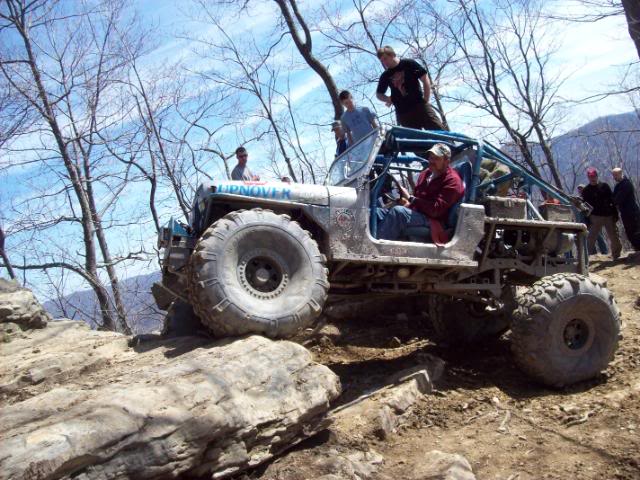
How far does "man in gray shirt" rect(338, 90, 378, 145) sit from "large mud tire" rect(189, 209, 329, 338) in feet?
8.26

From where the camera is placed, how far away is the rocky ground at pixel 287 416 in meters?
2.64

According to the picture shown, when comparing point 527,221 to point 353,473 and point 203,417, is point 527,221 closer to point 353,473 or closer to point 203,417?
point 353,473

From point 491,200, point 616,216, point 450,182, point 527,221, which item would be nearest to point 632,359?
point 527,221

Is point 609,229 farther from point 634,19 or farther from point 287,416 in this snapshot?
point 287,416

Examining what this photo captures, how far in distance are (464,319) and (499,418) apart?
236cm

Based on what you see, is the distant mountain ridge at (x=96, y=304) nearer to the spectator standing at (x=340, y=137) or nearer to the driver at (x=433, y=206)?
the spectator standing at (x=340, y=137)

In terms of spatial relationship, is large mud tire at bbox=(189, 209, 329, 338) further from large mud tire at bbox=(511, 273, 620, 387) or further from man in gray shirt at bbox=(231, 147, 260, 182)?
man in gray shirt at bbox=(231, 147, 260, 182)

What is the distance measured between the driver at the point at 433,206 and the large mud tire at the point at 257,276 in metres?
0.92

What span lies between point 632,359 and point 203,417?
4.35 metres

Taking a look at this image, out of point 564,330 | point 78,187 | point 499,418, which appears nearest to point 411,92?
point 564,330

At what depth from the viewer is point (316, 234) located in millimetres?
4707

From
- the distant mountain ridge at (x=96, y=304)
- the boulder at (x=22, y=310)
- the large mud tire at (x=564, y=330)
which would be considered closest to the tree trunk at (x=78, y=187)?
the distant mountain ridge at (x=96, y=304)

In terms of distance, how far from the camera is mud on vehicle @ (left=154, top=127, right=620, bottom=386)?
13.4 feet

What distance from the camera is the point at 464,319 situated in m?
6.59
